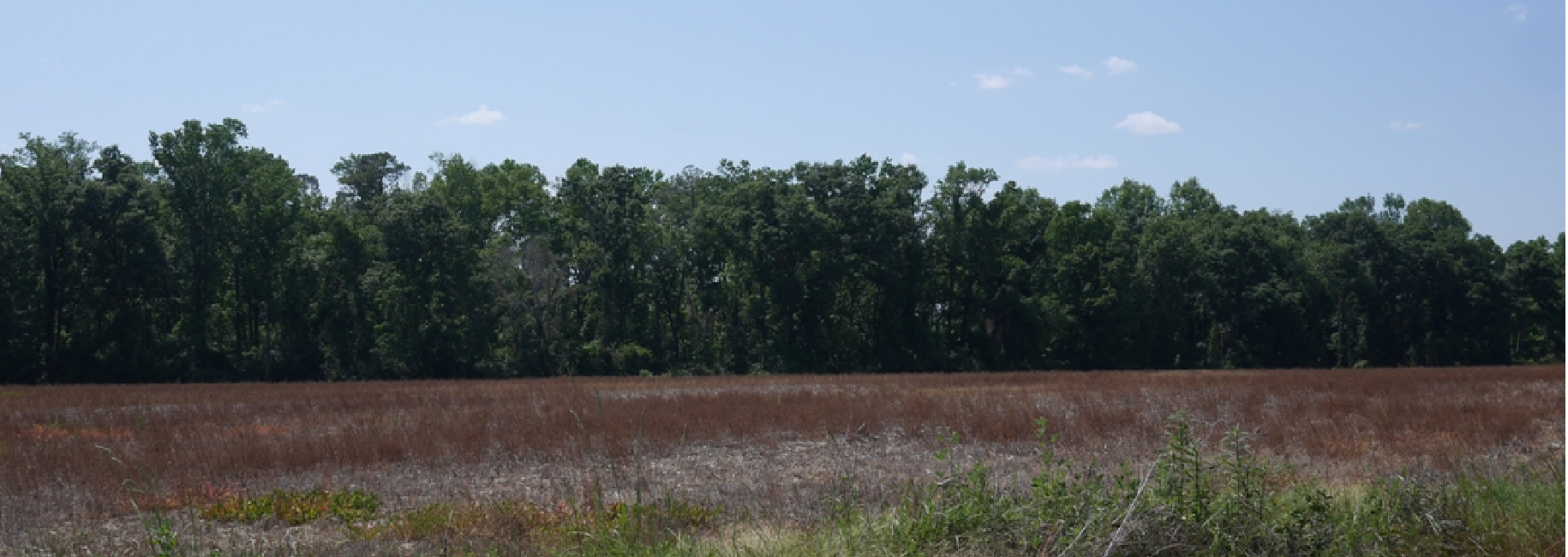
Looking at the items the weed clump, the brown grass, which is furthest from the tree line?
the weed clump

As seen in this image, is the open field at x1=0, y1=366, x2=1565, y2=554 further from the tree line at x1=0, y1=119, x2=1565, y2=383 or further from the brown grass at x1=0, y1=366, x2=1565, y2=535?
the tree line at x1=0, y1=119, x2=1565, y2=383

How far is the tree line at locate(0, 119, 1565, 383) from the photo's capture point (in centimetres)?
4866

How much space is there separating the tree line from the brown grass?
18714 mm

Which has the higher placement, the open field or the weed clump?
the weed clump

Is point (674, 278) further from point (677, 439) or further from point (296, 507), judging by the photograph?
point (296, 507)

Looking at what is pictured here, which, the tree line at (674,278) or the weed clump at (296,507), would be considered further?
the tree line at (674,278)

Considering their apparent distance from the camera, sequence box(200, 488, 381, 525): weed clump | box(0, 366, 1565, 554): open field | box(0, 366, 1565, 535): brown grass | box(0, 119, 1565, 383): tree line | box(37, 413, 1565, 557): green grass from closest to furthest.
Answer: box(37, 413, 1565, 557): green grass < box(200, 488, 381, 525): weed clump < box(0, 366, 1565, 554): open field < box(0, 366, 1565, 535): brown grass < box(0, 119, 1565, 383): tree line

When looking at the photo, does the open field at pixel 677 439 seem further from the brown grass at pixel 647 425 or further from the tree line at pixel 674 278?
the tree line at pixel 674 278

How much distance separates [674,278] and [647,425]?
4251cm

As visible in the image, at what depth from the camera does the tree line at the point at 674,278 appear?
48.7 m

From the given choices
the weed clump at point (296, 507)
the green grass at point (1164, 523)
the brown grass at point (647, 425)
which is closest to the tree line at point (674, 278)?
the brown grass at point (647, 425)

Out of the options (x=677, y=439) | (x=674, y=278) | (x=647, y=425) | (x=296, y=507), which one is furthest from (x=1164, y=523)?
(x=674, y=278)

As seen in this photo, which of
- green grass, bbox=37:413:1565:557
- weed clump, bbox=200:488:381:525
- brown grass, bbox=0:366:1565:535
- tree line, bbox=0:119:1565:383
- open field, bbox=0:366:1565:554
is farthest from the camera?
tree line, bbox=0:119:1565:383

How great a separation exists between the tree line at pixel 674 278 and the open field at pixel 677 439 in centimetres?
2003
